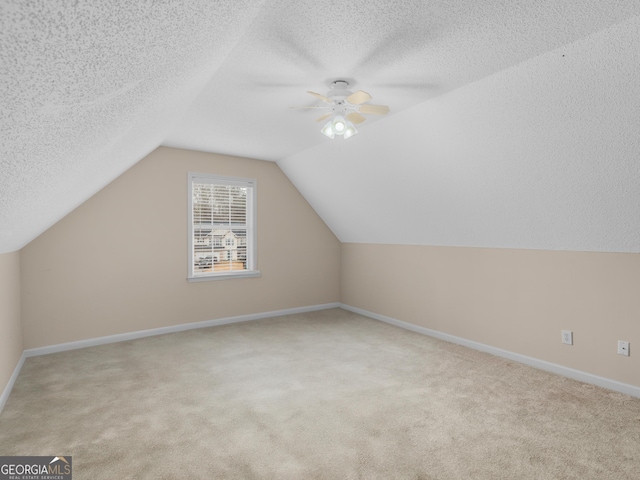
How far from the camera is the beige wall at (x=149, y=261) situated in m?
3.90

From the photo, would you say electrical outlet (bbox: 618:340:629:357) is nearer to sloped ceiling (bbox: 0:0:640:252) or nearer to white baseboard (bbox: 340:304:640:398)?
white baseboard (bbox: 340:304:640:398)

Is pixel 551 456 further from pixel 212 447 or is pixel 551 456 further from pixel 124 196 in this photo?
pixel 124 196

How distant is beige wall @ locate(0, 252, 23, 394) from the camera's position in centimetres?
281

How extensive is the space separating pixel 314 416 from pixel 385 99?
2382 mm

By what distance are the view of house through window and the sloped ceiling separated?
704 millimetres

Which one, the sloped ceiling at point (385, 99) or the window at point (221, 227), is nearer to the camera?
the sloped ceiling at point (385, 99)

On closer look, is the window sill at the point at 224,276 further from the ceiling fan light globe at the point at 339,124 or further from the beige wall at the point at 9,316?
the ceiling fan light globe at the point at 339,124

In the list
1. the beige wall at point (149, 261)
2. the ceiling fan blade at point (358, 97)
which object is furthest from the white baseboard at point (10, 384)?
the ceiling fan blade at point (358, 97)

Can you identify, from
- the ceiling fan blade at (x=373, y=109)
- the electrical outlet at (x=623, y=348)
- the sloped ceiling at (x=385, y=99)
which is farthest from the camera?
the electrical outlet at (x=623, y=348)

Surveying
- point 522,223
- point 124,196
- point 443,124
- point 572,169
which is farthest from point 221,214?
point 572,169

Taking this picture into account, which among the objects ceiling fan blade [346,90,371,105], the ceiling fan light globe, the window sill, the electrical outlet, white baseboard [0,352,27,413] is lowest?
white baseboard [0,352,27,413]

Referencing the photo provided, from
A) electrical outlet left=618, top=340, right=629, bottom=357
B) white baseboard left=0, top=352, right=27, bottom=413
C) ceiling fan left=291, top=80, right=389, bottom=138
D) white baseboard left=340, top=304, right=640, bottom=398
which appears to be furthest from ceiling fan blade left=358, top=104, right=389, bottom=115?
white baseboard left=0, top=352, right=27, bottom=413

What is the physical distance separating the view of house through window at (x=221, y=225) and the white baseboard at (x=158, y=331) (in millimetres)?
643

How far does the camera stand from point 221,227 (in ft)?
16.6
